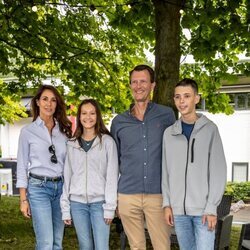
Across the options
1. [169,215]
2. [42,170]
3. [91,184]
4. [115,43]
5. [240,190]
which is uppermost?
[115,43]

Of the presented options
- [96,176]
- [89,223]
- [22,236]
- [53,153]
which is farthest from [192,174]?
[22,236]

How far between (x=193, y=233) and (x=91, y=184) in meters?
1.00

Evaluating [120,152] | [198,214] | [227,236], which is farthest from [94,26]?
[198,214]

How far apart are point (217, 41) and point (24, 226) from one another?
5061 millimetres

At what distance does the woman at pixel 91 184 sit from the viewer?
4.05 meters

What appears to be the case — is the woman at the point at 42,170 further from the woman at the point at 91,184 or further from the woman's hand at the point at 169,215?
the woman's hand at the point at 169,215

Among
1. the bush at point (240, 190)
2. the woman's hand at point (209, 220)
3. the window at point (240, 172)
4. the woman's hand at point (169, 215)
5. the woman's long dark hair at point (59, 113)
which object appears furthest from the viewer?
the window at point (240, 172)

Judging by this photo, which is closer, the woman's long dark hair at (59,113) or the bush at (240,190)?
the woman's long dark hair at (59,113)

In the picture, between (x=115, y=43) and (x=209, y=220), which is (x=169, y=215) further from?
→ (x=115, y=43)

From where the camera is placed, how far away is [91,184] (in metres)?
4.05

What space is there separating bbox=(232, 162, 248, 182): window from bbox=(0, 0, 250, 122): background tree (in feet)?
42.3

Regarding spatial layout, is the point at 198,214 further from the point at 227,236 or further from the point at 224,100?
the point at 224,100

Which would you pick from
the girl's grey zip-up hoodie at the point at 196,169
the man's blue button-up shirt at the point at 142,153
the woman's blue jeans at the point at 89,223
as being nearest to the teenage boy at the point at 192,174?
the girl's grey zip-up hoodie at the point at 196,169

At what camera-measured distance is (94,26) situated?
10.9 m
